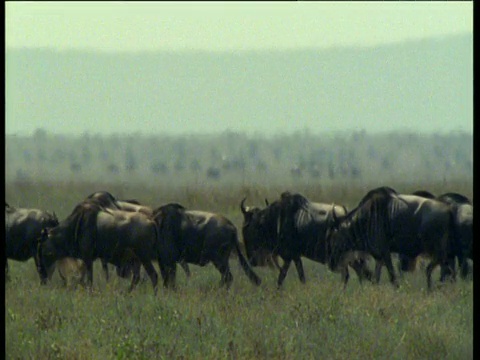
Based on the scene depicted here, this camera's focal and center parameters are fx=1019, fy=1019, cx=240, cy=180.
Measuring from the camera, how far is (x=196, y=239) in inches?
569

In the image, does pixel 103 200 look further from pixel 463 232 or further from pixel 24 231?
pixel 463 232

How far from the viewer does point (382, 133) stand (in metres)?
75.4

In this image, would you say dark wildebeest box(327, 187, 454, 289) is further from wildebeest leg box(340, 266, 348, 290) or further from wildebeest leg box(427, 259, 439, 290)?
wildebeest leg box(427, 259, 439, 290)

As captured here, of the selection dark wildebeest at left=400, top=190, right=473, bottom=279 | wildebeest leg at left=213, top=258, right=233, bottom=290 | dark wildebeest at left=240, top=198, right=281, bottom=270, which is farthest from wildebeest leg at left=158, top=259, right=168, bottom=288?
dark wildebeest at left=400, top=190, right=473, bottom=279

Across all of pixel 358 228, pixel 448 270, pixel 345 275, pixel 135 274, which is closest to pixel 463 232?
pixel 448 270

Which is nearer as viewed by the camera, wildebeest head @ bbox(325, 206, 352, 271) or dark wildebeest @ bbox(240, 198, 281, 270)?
wildebeest head @ bbox(325, 206, 352, 271)

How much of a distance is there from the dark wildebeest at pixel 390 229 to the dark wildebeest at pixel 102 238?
2731 mm

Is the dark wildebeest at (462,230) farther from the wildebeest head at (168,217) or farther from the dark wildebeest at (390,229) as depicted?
the wildebeest head at (168,217)

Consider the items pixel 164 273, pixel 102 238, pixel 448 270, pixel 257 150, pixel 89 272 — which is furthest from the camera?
pixel 257 150

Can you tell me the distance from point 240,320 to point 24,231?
5.34 metres

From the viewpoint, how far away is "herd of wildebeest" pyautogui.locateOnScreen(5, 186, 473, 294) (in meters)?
13.9

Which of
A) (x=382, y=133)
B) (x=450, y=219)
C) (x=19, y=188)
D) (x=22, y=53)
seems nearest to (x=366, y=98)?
(x=382, y=133)

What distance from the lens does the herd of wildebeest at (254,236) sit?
1395 cm

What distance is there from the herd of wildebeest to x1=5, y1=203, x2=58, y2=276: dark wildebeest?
0.01m
